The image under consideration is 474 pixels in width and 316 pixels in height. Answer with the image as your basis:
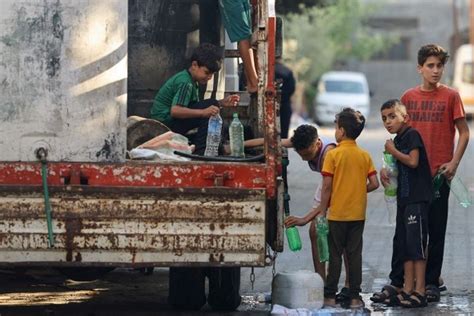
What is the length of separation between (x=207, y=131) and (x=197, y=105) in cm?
38

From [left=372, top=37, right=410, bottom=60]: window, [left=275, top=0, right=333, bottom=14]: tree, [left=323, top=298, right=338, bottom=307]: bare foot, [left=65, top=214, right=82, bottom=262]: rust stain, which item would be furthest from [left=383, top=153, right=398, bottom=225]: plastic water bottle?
[left=372, top=37, right=410, bottom=60]: window

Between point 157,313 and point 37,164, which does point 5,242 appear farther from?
point 157,313

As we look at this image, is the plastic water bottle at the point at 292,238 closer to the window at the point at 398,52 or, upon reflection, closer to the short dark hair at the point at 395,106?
the short dark hair at the point at 395,106

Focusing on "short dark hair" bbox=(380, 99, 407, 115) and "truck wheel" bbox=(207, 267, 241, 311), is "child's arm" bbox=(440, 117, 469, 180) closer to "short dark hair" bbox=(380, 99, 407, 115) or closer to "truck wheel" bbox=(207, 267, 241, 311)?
"short dark hair" bbox=(380, 99, 407, 115)

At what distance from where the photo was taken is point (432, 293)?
9266mm

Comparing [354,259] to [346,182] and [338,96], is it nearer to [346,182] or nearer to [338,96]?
[346,182]

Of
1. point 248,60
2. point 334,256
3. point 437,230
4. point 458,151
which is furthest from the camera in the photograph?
point 248,60

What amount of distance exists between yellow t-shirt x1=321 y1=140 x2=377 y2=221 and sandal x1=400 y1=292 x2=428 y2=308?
66 centimetres

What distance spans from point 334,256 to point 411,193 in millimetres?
666

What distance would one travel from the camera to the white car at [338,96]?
41.9 metres

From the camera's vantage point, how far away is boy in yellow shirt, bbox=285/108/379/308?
8.77 meters

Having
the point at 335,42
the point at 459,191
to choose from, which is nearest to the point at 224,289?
the point at 459,191

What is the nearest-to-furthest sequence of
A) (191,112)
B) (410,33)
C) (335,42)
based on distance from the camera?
(191,112), (335,42), (410,33)

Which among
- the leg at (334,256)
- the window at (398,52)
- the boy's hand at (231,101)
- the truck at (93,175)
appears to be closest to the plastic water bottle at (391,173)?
the leg at (334,256)
